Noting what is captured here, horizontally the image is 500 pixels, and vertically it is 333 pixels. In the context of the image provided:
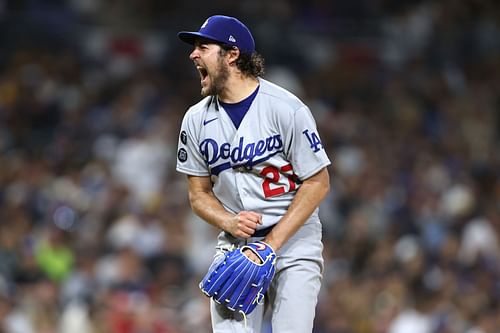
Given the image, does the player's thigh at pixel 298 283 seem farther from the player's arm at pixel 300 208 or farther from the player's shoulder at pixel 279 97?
the player's shoulder at pixel 279 97

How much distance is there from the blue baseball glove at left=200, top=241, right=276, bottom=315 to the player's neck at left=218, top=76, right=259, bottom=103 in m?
0.63

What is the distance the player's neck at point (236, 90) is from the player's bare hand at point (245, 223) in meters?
0.50

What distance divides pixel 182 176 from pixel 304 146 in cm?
617

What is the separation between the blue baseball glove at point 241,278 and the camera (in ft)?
14.4

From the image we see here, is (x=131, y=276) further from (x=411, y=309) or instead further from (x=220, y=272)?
(x=220, y=272)

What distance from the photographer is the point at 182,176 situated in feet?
34.8

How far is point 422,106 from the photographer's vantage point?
A: 1191cm

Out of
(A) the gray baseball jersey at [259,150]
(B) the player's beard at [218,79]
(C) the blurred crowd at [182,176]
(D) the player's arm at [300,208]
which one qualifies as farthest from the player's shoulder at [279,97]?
(C) the blurred crowd at [182,176]

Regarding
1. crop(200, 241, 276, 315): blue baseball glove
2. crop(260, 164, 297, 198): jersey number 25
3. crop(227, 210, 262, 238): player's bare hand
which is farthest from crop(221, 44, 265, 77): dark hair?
crop(200, 241, 276, 315): blue baseball glove

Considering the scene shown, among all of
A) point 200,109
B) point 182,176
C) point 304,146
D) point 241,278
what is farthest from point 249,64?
point 182,176

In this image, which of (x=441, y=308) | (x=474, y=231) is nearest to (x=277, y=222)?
(x=441, y=308)

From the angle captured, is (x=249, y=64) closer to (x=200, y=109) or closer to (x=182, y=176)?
(x=200, y=109)

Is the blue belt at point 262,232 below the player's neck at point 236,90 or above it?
below

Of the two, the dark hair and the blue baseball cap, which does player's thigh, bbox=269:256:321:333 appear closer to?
the dark hair
